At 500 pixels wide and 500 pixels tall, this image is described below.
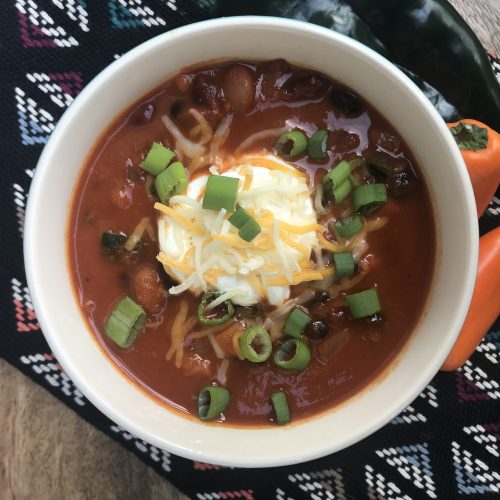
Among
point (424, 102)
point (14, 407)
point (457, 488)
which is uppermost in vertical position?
point (424, 102)

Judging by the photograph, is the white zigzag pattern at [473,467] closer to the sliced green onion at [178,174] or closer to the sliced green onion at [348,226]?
the sliced green onion at [348,226]

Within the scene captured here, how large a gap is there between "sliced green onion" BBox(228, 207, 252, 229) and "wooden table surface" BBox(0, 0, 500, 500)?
3.57 feet

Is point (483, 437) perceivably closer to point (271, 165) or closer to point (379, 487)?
point (379, 487)

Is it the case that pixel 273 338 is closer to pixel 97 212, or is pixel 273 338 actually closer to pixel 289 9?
pixel 97 212

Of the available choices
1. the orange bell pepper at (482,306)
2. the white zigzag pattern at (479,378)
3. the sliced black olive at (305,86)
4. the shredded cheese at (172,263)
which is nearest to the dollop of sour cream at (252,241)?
the shredded cheese at (172,263)

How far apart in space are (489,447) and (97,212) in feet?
5.67

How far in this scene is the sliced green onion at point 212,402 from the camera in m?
2.13

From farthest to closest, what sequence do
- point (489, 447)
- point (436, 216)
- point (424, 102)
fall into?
point (489, 447)
point (436, 216)
point (424, 102)

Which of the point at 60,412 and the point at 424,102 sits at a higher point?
the point at 424,102

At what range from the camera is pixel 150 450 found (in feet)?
8.30

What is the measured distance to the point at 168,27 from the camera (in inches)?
93.4

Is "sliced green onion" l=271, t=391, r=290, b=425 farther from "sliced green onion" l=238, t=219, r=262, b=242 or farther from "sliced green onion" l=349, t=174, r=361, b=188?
"sliced green onion" l=349, t=174, r=361, b=188

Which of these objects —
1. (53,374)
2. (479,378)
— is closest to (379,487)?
(479,378)

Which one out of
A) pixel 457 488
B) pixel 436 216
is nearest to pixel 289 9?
pixel 436 216
